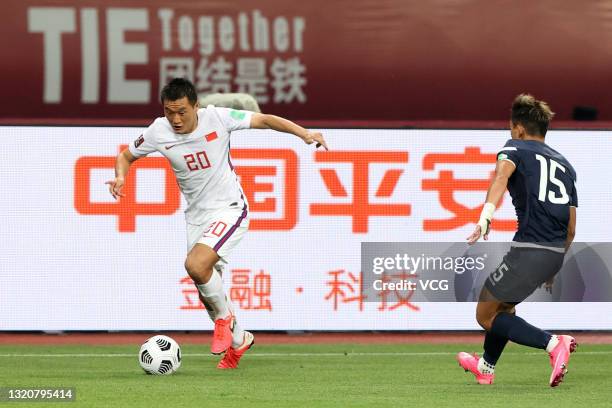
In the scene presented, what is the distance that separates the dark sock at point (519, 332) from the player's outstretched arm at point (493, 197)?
606mm

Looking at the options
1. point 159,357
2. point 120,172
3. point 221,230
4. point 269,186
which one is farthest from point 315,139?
point 269,186

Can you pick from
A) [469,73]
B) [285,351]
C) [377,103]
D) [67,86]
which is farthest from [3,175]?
[469,73]

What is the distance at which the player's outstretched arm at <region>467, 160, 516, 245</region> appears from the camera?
789cm

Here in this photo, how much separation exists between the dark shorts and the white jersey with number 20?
226cm

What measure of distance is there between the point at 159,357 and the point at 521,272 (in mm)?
2563

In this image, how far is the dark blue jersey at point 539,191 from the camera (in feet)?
27.8

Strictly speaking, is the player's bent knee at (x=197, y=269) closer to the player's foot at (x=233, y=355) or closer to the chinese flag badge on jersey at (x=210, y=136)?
the player's foot at (x=233, y=355)

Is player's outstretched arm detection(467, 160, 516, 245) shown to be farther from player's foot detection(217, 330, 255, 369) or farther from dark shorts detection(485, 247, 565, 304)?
player's foot detection(217, 330, 255, 369)

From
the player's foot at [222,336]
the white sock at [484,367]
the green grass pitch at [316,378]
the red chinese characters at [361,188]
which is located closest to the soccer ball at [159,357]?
the green grass pitch at [316,378]

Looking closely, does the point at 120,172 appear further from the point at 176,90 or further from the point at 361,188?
the point at 361,188

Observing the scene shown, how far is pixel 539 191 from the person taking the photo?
27.8ft

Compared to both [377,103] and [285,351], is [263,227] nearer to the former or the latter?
[285,351]

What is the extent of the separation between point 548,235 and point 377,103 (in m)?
5.93

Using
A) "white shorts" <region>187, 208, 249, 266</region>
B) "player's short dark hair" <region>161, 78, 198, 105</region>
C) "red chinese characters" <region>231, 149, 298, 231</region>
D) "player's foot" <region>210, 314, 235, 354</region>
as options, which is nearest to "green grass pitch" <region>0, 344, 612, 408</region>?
"player's foot" <region>210, 314, 235, 354</region>
